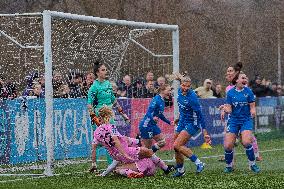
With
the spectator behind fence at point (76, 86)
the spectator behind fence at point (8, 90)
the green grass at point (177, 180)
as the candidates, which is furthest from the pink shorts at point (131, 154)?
the spectator behind fence at point (8, 90)

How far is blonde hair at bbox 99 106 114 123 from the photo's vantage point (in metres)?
16.7

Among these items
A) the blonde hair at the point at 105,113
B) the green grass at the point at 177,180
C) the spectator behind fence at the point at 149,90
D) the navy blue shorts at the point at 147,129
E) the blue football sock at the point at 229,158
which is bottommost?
the green grass at the point at 177,180

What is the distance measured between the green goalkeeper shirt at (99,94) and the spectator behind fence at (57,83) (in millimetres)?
1186

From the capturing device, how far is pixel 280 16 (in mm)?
45062

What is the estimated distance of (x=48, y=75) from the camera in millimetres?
17703

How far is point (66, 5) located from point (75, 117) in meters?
16.6

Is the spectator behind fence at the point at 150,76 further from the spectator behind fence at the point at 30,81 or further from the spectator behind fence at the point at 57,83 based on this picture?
the spectator behind fence at the point at 30,81

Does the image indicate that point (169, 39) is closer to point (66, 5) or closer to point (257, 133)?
point (257, 133)

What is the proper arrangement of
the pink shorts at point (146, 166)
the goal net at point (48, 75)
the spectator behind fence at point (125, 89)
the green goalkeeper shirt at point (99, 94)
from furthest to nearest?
the spectator behind fence at point (125, 89) < the goal net at point (48, 75) < the green goalkeeper shirt at point (99, 94) < the pink shorts at point (146, 166)

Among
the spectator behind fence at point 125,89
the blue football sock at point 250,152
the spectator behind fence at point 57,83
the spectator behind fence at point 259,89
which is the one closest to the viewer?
the blue football sock at point 250,152

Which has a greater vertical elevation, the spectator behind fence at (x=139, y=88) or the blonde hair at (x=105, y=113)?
the spectator behind fence at (x=139, y=88)

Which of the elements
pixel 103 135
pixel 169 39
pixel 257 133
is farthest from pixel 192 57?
pixel 103 135

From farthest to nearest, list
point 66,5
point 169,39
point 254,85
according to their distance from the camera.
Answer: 1. point 66,5
2. point 254,85
3. point 169,39

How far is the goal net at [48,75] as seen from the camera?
1857cm
